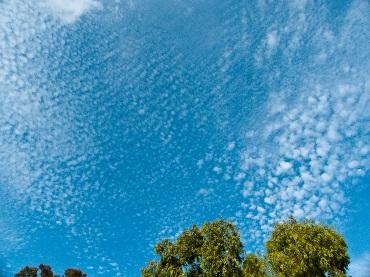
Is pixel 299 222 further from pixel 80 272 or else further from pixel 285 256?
pixel 80 272

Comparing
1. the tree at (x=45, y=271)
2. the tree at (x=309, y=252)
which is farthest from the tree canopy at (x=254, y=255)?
the tree at (x=45, y=271)

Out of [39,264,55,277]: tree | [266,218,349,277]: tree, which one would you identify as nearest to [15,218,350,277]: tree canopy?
[266,218,349,277]: tree

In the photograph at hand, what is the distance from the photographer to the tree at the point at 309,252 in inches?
1612

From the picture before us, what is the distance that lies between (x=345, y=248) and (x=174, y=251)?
22277mm

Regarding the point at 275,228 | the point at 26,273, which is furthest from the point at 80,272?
the point at 275,228

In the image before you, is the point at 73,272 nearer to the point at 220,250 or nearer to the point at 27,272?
the point at 27,272

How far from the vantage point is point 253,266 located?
42312 millimetres

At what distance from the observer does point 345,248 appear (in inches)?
1721

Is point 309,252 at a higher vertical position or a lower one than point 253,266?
lower

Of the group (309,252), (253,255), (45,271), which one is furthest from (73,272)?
(309,252)

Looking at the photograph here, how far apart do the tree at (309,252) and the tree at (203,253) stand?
4.91 metres

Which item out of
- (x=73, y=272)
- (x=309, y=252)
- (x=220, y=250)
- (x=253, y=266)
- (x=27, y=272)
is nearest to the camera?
(x=309, y=252)

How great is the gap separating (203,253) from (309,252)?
13.3 metres

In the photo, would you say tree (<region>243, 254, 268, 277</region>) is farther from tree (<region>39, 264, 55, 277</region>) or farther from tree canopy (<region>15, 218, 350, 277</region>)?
tree (<region>39, 264, 55, 277</region>)
